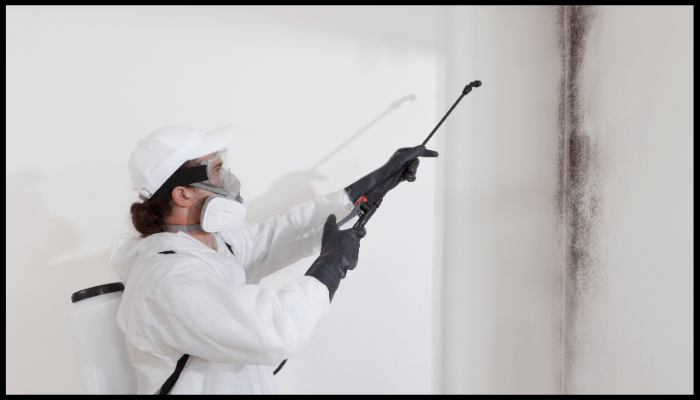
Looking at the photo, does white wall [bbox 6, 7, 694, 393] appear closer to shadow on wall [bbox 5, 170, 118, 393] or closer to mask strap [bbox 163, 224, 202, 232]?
shadow on wall [bbox 5, 170, 118, 393]

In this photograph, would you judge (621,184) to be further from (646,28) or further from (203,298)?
(203,298)

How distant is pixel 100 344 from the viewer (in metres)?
1.05

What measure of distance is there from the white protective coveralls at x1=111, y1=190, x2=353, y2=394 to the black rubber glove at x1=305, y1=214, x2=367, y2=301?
5cm

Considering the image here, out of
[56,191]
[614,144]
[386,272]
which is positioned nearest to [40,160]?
[56,191]

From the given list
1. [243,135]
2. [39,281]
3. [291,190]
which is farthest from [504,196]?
[39,281]

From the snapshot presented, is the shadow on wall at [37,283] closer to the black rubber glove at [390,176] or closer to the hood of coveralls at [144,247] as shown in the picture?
the hood of coveralls at [144,247]

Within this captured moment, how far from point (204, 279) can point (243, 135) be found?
2.17ft

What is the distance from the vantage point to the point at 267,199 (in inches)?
59.7

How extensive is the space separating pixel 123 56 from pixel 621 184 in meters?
1.63

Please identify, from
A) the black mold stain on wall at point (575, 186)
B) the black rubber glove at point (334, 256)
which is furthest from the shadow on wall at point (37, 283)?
the black mold stain on wall at point (575, 186)

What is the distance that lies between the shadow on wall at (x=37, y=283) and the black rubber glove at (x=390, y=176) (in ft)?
2.96

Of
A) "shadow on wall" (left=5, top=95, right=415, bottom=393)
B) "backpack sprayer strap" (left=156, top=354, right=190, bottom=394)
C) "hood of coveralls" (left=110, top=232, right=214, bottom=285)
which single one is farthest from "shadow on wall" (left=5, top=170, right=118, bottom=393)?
"backpack sprayer strap" (left=156, top=354, right=190, bottom=394)

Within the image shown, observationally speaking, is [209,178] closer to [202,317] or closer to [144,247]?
[144,247]

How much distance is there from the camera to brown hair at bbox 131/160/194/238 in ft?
3.72
